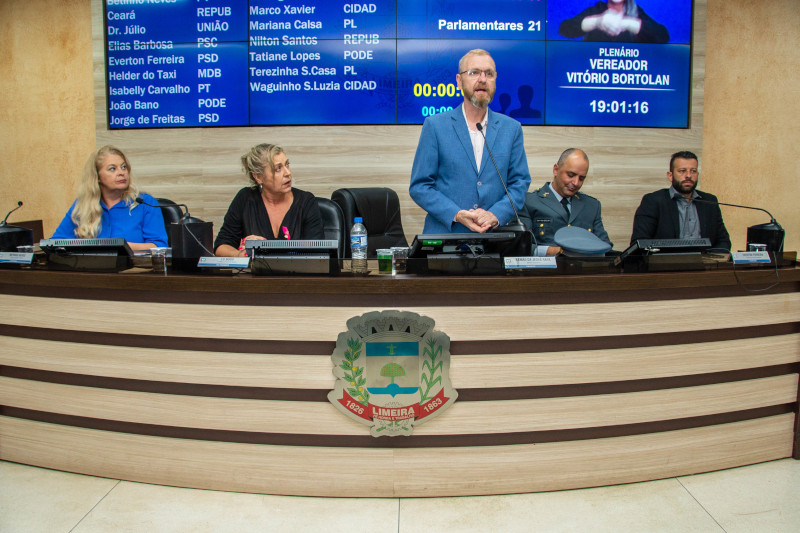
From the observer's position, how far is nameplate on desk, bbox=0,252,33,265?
2.14 m

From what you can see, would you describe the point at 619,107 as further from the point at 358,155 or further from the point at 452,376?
the point at 452,376

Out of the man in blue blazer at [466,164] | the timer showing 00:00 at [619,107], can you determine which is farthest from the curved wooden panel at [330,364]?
the timer showing 00:00 at [619,107]

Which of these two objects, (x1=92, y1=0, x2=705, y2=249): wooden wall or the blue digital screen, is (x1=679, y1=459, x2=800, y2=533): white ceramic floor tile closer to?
(x1=92, y1=0, x2=705, y2=249): wooden wall

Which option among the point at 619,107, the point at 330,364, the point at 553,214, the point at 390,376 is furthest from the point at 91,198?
the point at 619,107

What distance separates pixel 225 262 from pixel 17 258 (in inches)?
34.9

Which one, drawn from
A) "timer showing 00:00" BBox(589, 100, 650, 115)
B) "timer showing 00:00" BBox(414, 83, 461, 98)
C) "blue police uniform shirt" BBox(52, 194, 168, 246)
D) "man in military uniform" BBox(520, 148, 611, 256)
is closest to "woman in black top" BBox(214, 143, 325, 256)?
"blue police uniform shirt" BBox(52, 194, 168, 246)

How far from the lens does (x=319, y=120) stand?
3.59 meters

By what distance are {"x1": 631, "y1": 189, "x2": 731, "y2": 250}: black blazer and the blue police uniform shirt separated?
260 cm

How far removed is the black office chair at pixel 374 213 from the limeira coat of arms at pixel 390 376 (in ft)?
3.29

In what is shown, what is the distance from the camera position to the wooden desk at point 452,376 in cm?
194

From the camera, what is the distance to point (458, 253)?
1949 millimetres

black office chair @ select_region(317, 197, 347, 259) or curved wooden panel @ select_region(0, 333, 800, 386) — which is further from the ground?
black office chair @ select_region(317, 197, 347, 259)

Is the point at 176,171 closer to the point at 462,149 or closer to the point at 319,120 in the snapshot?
the point at 319,120

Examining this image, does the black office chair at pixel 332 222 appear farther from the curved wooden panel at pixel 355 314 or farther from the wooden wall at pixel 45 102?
the wooden wall at pixel 45 102
